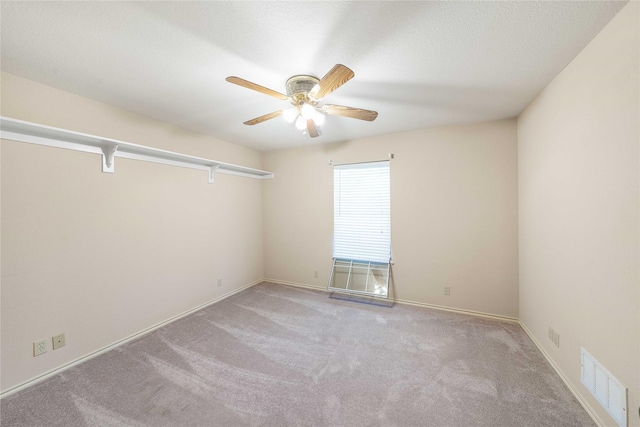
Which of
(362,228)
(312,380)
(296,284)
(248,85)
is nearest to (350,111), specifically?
(248,85)

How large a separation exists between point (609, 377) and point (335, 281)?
112 inches

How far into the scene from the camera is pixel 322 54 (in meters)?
1.55

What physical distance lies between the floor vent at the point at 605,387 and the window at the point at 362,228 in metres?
2.01

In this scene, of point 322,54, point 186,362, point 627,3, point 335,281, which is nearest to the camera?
point 627,3

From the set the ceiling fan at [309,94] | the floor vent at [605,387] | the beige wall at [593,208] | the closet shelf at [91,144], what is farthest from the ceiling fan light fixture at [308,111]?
the floor vent at [605,387]

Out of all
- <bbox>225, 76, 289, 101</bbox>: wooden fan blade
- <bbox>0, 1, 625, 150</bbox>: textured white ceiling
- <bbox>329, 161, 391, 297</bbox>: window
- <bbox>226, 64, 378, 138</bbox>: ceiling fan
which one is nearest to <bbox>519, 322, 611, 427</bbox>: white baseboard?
<bbox>329, 161, 391, 297</bbox>: window

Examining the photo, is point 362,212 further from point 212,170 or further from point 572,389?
point 572,389

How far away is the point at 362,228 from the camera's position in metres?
3.59

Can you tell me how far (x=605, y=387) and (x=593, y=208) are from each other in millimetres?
1092

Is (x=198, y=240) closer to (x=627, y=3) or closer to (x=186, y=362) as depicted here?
(x=186, y=362)

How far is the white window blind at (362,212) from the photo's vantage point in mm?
3432

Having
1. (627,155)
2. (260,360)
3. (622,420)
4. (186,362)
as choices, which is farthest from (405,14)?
(186,362)

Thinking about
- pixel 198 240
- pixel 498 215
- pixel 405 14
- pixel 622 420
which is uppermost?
pixel 405 14

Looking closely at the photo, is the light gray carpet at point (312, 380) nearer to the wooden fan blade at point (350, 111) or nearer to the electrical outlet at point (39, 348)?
the electrical outlet at point (39, 348)
